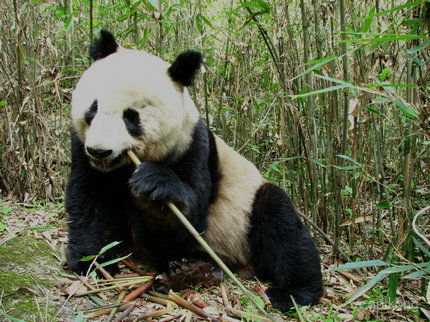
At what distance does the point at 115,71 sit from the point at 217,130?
3.19 m

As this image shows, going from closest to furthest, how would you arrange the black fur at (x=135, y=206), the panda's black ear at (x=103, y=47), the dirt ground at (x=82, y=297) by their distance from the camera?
the dirt ground at (x=82, y=297), the black fur at (x=135, y=206), the panda's black ear at (x=103, y=47)

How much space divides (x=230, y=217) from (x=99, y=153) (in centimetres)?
142

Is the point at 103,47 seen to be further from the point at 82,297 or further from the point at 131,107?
the point at 82,297

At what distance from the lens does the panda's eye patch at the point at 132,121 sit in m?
2.31

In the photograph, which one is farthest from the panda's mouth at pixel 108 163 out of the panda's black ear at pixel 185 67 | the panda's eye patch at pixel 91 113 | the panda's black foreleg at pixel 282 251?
the panda's black foreleg at pixel 282 251

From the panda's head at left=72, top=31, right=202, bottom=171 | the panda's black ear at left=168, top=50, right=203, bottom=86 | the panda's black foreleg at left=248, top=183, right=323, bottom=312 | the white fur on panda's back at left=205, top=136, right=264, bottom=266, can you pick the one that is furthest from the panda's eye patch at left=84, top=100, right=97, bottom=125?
the panda's black foreleg at left=248, top=183, right=323, bottom=312

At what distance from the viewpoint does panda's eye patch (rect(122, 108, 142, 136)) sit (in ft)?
7.59

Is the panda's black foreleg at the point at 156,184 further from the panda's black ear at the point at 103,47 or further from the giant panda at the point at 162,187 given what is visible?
the panda's black ear at the point at 103,47

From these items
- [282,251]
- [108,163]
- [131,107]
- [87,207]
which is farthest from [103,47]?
[282,251]

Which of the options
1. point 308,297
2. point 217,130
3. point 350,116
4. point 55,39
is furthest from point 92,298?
point 55,39

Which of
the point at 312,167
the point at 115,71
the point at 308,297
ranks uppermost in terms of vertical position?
the point at 115,71

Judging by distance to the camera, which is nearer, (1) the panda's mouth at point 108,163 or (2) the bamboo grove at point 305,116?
(1) the panda's mouth at point 108,163

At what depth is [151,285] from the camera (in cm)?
257

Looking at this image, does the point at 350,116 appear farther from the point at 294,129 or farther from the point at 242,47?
the point at 242,47
